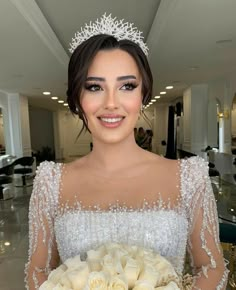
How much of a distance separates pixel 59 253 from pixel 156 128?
11911mm

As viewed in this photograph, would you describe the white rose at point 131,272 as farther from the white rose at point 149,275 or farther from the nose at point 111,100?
the nose at point 111,100

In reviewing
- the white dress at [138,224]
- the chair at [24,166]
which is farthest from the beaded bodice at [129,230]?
the chair at [24,166]

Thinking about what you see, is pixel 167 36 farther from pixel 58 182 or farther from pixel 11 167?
pixel 11 167

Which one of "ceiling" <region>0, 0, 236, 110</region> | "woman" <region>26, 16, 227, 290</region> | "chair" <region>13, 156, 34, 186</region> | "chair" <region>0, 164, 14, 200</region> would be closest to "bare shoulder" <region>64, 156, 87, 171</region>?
"woman" <region>26, 16, 227, 290</region>

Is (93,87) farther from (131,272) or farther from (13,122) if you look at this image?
(13,122)

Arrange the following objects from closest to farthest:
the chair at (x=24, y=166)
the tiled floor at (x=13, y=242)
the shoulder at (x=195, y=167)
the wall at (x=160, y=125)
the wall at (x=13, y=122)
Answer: the shoulder at (x=195, y=167) → the tiled floor at (x=13, y=242) → the chair at (x=24, y=166) → the wall at (x=13, y=122) → the wall at (x=160, y=125)

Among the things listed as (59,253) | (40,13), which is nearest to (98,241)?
(59,253)

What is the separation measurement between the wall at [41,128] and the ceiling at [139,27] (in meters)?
8.68

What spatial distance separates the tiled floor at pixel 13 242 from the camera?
2.40m

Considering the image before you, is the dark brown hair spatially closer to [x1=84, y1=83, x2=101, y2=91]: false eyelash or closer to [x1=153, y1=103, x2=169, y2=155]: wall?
[x1=84, y1=83, x2=101, y2=91]: false eyelash

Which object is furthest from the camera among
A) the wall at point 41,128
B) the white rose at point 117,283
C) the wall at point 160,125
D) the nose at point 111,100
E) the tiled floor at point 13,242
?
the wall at point 41,128

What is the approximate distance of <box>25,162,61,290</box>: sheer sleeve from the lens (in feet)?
2.50

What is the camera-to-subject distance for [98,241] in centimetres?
76

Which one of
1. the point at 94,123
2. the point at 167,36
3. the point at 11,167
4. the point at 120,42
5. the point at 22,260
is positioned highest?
the point at 167,36
